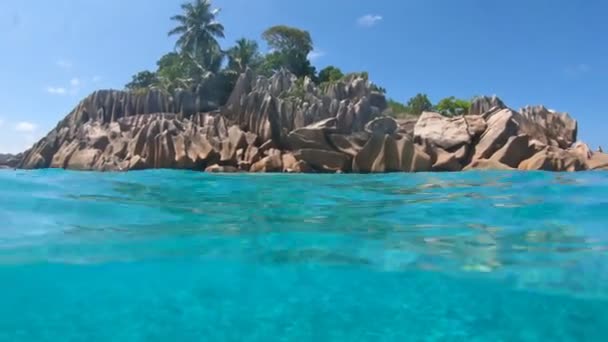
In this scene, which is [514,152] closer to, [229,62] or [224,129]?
[224,129]

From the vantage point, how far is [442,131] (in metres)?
25.2

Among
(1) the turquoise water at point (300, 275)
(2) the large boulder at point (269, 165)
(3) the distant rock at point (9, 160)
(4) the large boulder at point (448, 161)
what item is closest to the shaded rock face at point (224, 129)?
(2) the large boulder at point (269, 165)

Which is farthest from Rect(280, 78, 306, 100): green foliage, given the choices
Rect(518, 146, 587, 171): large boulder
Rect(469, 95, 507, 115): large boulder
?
Rect(518, 146, 587, 171): large boulder

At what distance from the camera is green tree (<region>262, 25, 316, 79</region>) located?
48.3 metres

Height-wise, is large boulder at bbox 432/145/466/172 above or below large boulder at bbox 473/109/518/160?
below

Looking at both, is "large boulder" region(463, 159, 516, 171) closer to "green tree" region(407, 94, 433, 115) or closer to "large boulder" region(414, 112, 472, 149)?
"large boulder" region(414, 112, 472, 149)

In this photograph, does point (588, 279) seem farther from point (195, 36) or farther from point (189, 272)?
point (195, 36)

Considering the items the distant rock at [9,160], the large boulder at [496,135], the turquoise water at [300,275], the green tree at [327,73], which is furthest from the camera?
the green tree at [327,73]

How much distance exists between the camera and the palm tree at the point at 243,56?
142 feet

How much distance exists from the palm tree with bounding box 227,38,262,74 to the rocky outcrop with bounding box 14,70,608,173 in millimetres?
7801

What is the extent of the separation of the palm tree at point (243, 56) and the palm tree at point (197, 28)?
1.98m

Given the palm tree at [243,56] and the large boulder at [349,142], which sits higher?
the palm tree at [243,56]

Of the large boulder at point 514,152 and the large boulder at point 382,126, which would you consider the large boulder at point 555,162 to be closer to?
the large boulder at point 514,152

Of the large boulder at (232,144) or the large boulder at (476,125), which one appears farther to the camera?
the large boulder at (232,144)
